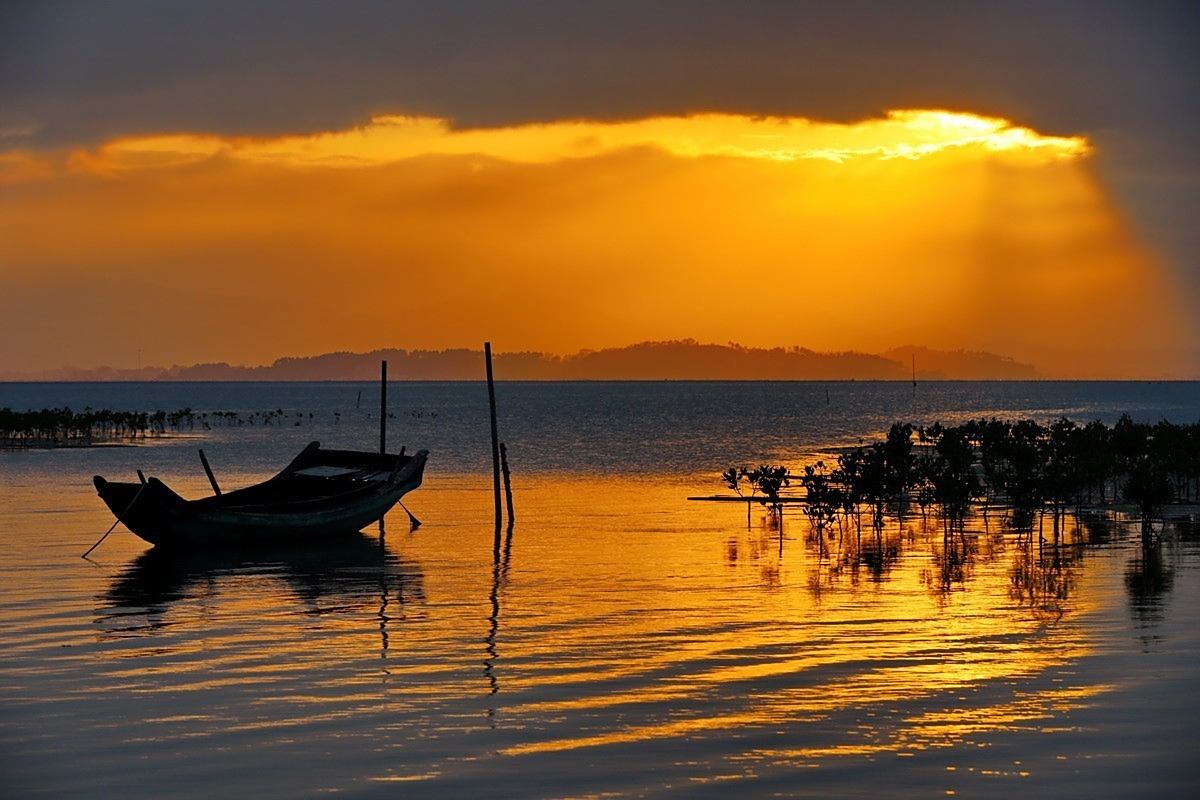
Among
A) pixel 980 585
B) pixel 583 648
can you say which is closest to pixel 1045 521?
pixel 980 585

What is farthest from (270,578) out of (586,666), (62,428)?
(62,428)

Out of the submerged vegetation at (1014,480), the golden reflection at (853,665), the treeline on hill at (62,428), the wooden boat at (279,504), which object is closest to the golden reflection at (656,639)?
A: the golden reflection at (853,665)

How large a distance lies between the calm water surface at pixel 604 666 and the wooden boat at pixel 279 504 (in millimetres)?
801

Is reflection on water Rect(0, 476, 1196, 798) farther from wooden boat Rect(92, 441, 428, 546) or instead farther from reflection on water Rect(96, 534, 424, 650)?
wooden boat Rect(92, 441, 428, 546)

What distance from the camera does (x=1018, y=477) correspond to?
37375 millimetres

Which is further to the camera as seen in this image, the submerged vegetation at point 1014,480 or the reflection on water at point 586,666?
the submerged vegetation at point 1014,480

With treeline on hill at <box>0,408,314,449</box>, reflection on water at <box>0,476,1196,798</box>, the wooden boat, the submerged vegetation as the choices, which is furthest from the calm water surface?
treeline on hill at <box>0,408,314,449</box>

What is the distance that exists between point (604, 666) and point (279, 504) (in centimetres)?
1665

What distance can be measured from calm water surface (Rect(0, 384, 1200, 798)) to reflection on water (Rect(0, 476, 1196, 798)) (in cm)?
6

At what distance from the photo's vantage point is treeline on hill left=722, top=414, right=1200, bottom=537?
113 ft

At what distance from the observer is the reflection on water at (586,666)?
13.3m

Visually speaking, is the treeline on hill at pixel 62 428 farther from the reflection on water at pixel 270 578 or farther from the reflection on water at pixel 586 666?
the reflection on water at pixel 586 666

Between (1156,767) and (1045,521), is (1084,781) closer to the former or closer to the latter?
(1156,767)

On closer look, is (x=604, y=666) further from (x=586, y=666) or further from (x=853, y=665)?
(x=853, y=665)
